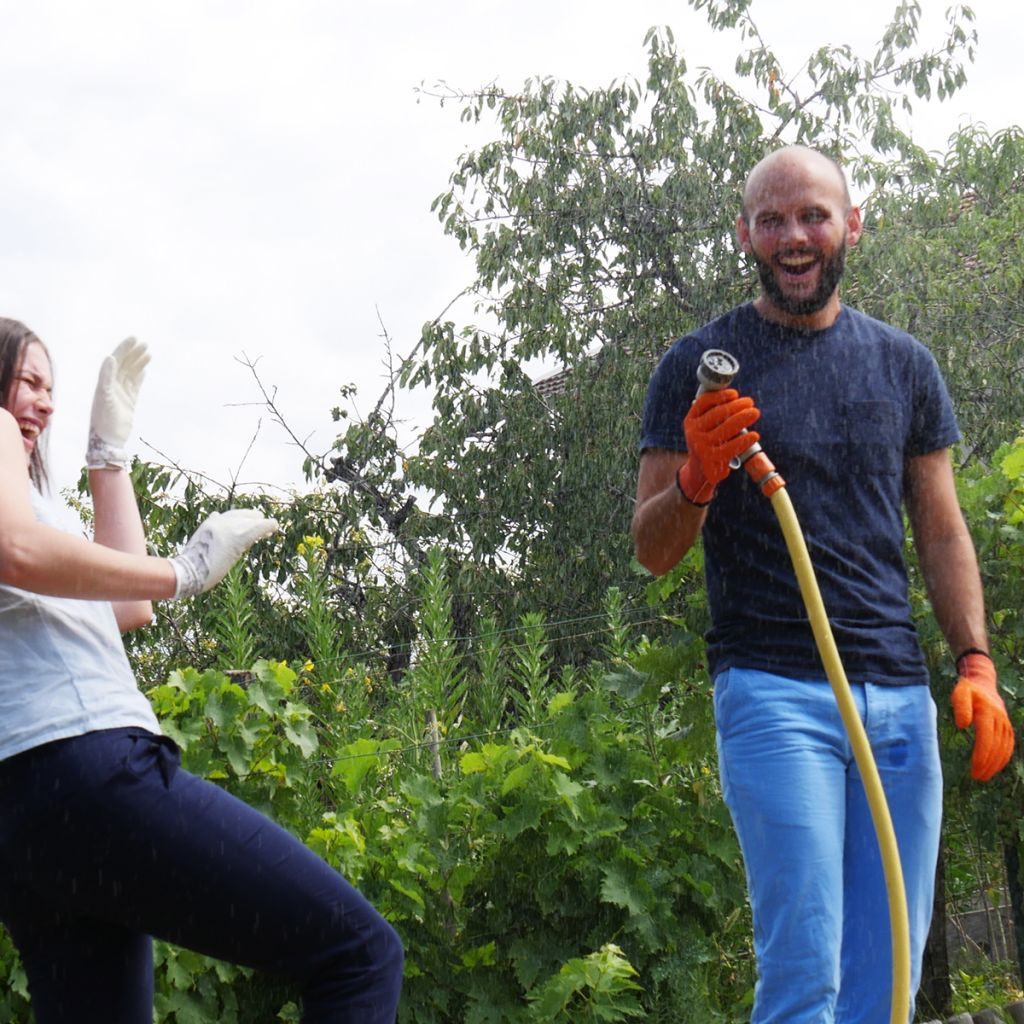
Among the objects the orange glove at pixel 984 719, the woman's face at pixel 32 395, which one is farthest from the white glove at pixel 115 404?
the orange glove at pixel 984 719

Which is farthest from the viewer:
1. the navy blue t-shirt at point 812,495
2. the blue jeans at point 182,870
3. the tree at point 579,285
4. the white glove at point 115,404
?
the tree at point 579,285

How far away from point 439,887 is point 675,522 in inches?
69.7

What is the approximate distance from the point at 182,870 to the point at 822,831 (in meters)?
1.03

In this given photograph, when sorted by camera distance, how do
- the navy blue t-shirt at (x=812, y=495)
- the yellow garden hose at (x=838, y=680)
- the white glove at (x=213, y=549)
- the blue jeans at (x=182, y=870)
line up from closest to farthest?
1. the blue jeans at (x=182, y=870)
2. the white glove at (x=213, y=549)
3. the yellow garden hose at (x=838, y=680)
4. the navy blue t-shirt at (x=812, y=495)

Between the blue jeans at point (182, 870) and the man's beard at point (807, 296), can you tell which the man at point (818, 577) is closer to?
the man's beard at point (807, 296)

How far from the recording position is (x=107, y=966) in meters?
1.97

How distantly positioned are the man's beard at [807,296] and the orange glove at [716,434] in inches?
13.5

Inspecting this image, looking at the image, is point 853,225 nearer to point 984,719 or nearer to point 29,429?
point 984,719

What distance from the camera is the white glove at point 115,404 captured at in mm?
2471

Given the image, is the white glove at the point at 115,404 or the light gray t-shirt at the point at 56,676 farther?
the white glove at the point at 115,404

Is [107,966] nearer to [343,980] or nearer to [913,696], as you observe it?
[343,980]

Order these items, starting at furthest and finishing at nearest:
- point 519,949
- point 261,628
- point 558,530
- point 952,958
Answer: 1. point 558,530
2. point 261,628
3. point 952,958
4. point 519,949

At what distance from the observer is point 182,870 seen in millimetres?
1759

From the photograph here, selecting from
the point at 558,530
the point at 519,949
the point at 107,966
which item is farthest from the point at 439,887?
the point at 558,530
